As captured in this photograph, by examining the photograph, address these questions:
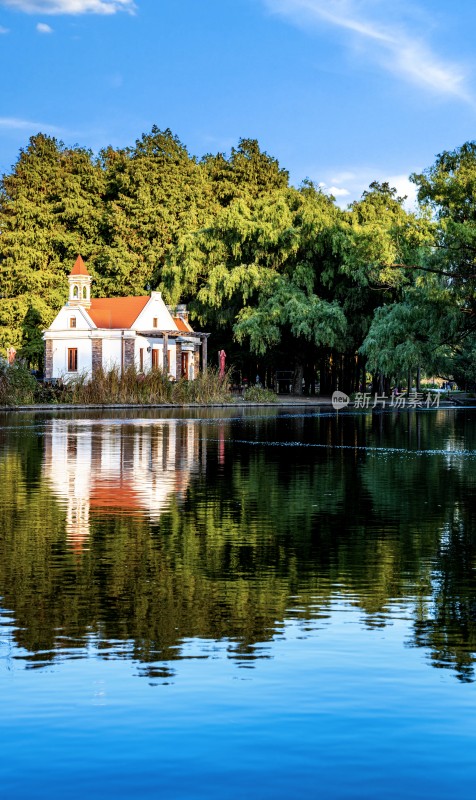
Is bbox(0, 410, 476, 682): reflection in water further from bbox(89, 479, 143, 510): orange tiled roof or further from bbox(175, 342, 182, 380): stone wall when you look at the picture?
bbox(175, 342, 182, 380): stone wall

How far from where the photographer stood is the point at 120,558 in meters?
10.4

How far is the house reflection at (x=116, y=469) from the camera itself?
14336 mm

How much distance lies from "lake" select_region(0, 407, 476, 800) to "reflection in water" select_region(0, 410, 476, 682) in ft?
0.10

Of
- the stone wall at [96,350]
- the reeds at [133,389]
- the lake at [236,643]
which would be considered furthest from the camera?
the stone wall at [96,350]

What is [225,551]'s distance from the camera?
437 inches

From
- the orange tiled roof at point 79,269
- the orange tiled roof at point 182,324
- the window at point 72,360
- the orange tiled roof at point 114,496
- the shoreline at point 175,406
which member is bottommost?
the orange tiled roof at point 114,496

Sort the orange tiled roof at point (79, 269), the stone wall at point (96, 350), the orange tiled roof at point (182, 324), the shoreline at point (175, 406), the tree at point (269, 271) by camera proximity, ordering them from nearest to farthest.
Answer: the shoreline at point (175, 406), the tree at point (269, 271), the stone wall at point (96, 350), the orange tiled roof at point (79, 269), the orange tiled roof at point (182, 324)

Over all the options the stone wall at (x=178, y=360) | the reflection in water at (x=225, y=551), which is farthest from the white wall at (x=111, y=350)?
the reflection in water at (x=225, y=551)

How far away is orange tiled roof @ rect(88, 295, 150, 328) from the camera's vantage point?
7525 centimetres

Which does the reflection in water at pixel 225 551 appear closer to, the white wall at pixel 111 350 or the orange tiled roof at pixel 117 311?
the white wall at pixel 111 350

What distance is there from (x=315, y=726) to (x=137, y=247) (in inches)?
3236

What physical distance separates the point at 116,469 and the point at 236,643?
1278cm

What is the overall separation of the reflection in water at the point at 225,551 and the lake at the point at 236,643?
31 millimetres

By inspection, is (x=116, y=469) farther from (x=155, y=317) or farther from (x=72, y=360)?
(x=155, y=317)
